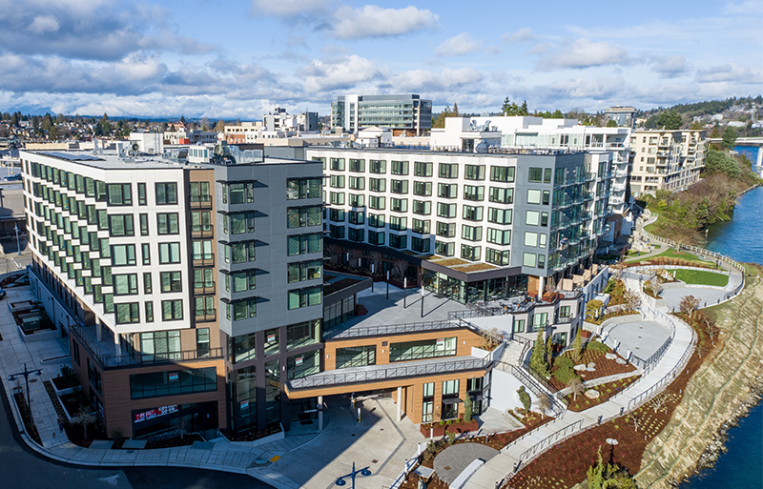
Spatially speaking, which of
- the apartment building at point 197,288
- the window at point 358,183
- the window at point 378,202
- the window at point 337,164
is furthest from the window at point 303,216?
the window at point 337,164

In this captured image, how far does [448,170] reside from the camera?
69250 millimetres

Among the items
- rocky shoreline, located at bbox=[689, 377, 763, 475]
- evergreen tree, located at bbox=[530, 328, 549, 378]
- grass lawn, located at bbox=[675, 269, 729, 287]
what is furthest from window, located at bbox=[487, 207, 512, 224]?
grass lawn, located at bbox=[675, 269, 729, 287]

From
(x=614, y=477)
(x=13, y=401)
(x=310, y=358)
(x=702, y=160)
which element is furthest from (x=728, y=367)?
(x=702, y=160)

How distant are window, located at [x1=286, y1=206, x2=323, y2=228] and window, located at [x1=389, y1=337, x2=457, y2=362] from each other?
591 inches

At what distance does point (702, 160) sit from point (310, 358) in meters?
182

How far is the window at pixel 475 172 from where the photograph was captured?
2621 inches

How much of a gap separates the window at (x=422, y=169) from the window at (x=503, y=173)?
9.04 metres

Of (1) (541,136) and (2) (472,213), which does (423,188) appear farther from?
(1) (541,136)

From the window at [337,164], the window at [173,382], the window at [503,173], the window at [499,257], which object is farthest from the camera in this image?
the window at [337,164]

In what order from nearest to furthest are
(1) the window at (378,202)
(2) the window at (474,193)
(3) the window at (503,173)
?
1. (3) the window at (503,173)
2. (2) the window at (474,193)
3. (1) the window at (378,202)

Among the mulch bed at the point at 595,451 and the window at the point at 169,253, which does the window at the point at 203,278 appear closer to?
the window at the point at 169,253

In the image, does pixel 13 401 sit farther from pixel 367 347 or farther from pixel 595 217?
pixel 595 217

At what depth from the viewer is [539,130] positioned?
105500mm

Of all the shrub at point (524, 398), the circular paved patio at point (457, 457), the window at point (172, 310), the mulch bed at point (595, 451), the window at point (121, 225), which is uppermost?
the window at point (121, 225)
